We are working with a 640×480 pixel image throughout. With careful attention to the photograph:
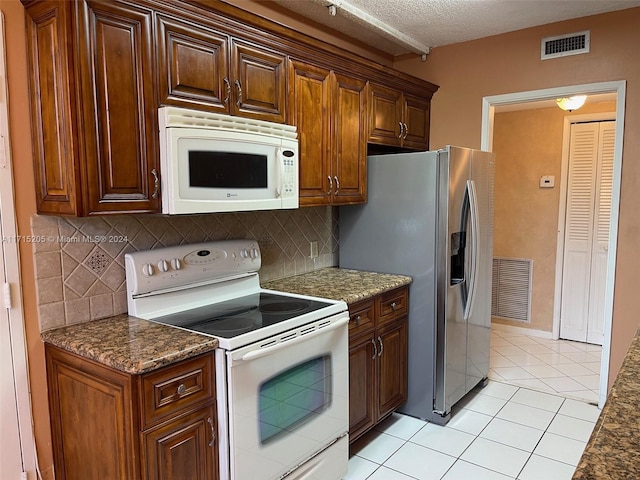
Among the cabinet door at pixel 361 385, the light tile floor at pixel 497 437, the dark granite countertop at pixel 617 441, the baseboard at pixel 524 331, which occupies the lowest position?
the light tile floor at pixel 497 437

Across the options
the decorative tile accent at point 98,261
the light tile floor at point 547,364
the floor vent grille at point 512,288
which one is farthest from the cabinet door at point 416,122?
the decorative tile accent at point 98,261

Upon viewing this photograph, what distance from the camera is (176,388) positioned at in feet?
5.40

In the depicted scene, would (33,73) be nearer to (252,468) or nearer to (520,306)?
(252,468)

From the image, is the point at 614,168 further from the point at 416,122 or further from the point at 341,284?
the point at 341,284

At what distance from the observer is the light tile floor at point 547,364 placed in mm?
3557

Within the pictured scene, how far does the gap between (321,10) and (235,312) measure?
2040 millimetres

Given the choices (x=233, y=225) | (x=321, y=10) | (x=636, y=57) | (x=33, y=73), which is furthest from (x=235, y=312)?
(x=636, y=57)

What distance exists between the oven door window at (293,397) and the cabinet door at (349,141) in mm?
1063

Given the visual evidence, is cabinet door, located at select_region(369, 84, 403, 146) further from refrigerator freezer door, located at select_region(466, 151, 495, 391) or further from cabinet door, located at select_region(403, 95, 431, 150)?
refrigerator freezer door, located at select_region(466, 151, 495, 391)

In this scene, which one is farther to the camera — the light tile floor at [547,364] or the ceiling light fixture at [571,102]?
the ceiling light fixture at [571,102]

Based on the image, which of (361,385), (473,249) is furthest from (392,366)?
(473,249)

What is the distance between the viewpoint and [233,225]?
2.61 m

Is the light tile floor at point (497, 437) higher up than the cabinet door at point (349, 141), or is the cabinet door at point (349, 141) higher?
the cabinet door at point (349, 141)

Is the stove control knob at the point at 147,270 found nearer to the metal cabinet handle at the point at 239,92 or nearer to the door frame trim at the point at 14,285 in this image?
the door frame trim at the point at 14,285
